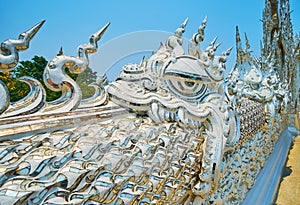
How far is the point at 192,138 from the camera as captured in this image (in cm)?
110

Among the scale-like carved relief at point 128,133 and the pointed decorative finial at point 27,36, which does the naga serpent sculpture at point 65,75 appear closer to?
the scale-like carved relief at point 128,133

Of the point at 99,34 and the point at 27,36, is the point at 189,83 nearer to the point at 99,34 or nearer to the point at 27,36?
the point at 99,34

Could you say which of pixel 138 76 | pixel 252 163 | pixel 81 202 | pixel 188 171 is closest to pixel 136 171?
pixel 81 202

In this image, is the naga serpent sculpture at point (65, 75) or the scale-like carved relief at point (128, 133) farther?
the naga serpent sculpture at point (65, 75)

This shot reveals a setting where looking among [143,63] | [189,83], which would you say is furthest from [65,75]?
[189,83]

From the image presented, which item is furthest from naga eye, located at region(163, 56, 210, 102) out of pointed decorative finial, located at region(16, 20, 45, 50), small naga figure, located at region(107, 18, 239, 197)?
pointed decorative finial, located at region(16, 20, 45, 50)

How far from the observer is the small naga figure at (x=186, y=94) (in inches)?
39.6

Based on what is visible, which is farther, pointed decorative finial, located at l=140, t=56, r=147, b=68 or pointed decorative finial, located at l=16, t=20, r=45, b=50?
pointed decorative finial, located at l=140, t=56, r=147, b=68

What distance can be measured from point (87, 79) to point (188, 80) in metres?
0.43

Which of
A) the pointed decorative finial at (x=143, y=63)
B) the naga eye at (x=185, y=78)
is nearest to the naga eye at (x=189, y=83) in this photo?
the naga eye at (x=185, y=78)

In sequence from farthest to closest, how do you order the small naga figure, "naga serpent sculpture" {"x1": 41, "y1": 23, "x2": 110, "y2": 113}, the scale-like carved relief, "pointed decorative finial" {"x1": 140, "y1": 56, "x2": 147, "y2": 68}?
"pointed decorative finial" {"x1": 140, "y1": 56, "x2": 147, "y2": 68}
the small naga figure
"naga serpent sculpture" {"x1": 41, "y1": 23, "x2": 110, "y2": 113}
the scale-like carved relief

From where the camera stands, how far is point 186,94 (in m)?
1.17

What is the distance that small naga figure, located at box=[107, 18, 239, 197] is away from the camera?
1007 mm

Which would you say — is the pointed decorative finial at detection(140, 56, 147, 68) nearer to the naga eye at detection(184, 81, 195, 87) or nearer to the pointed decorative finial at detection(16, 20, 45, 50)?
the naga eye at detection(184, 81, 195, 87)
